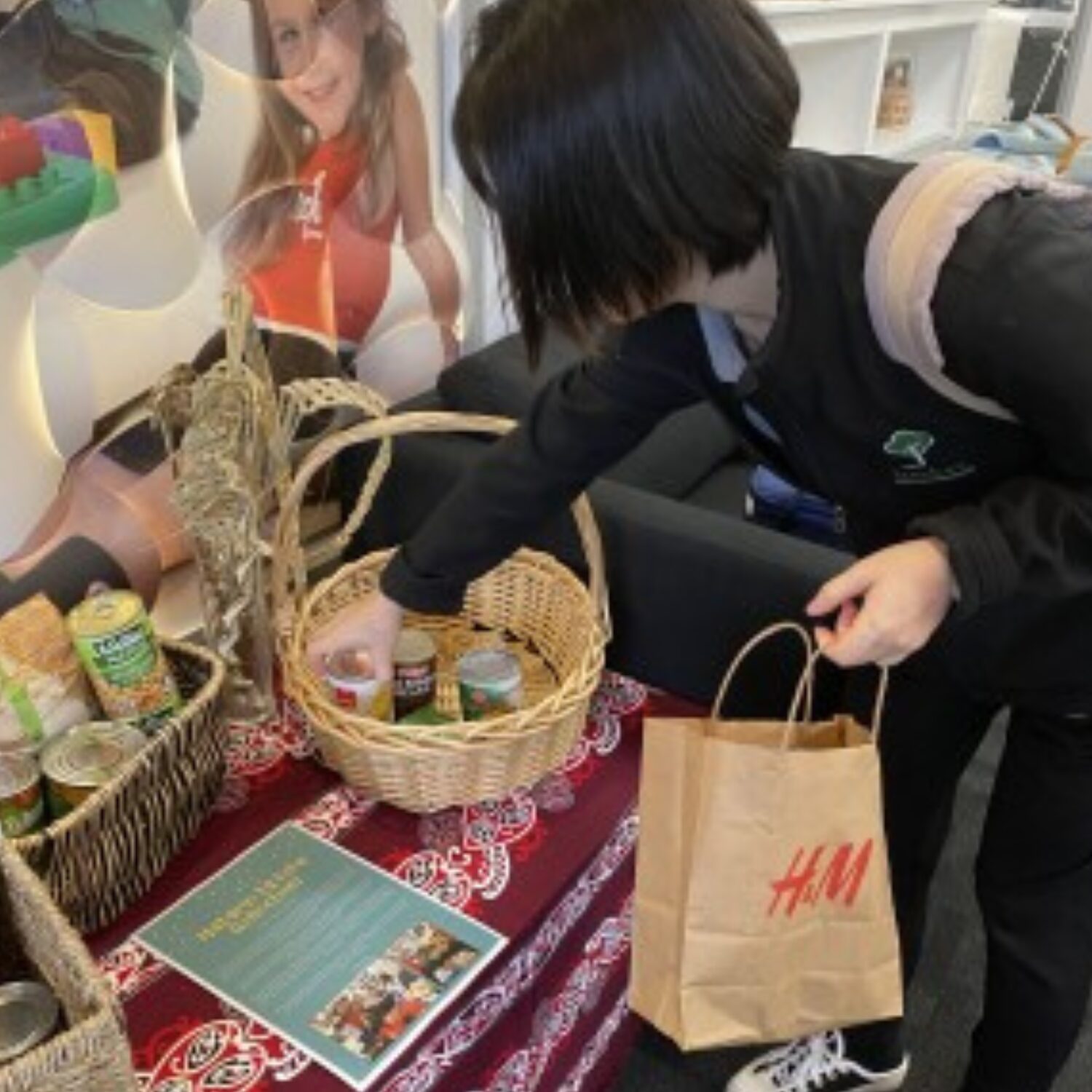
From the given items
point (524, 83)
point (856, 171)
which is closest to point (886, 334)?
point (856, 171)

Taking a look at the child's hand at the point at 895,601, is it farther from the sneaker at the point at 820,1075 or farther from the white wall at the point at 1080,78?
the white wall at the point at 1080,78

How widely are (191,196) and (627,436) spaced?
0.53 metres

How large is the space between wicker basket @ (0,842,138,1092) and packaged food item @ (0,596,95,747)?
0.21 m

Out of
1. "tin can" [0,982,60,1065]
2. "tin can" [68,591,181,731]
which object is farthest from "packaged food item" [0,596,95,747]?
"tin can" [0,982,60,1065]

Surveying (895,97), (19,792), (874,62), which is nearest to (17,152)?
(19,792)

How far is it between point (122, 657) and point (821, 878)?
0.63 m

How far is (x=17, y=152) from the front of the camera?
93 cm

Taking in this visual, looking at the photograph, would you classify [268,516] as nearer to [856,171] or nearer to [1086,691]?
[856,171]

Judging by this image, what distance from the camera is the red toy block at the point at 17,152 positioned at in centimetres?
92

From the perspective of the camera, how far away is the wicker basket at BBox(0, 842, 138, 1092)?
62 centimetres

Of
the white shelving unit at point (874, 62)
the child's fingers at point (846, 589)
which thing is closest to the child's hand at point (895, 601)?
the child's fingers at point (846, 589)

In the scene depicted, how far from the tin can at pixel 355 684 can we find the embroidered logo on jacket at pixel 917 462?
1.76 feet

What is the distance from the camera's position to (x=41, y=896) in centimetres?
74

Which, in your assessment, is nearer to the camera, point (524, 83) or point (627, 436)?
Result: point (524, 83)
